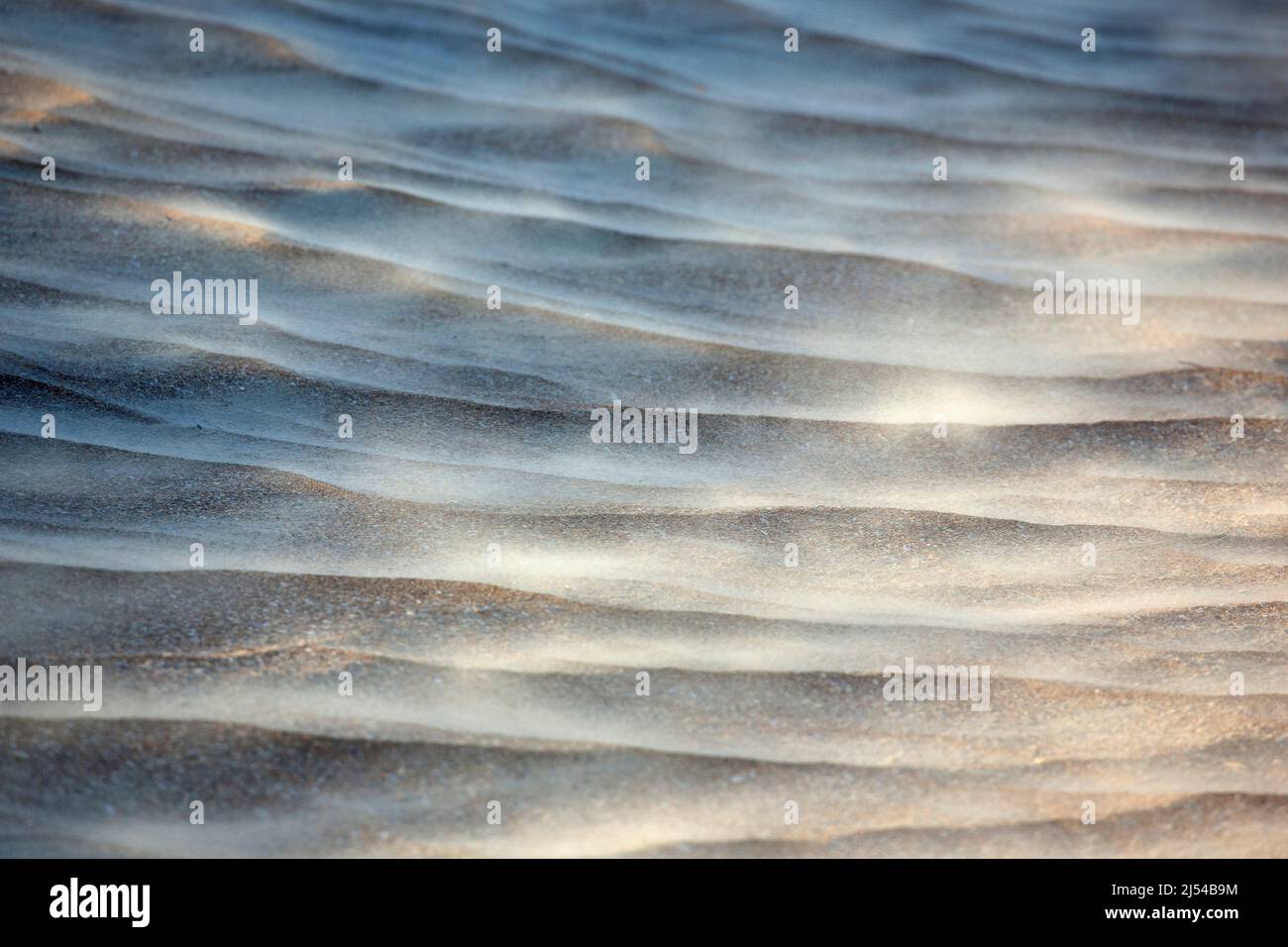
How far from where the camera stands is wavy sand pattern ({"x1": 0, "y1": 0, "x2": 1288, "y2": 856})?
152 centimetres

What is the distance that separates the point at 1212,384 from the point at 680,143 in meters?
1.34

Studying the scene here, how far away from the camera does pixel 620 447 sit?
215 centimetres

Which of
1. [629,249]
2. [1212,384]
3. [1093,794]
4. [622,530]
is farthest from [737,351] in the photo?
[1093,794]

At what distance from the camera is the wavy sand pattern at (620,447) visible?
1521 millimetres

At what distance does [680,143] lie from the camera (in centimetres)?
313

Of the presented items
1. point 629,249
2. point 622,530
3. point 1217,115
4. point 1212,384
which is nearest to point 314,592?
point 622,530

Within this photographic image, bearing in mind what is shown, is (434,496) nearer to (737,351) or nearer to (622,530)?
(622,530)

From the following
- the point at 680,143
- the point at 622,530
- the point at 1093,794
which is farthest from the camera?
the point at 680,143

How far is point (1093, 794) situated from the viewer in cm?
155

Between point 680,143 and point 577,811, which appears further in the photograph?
point 680,143

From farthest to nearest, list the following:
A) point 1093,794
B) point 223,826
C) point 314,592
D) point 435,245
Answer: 1. point 435,245
2. point 314,592
3. point 1093,794
4. point 223,826
